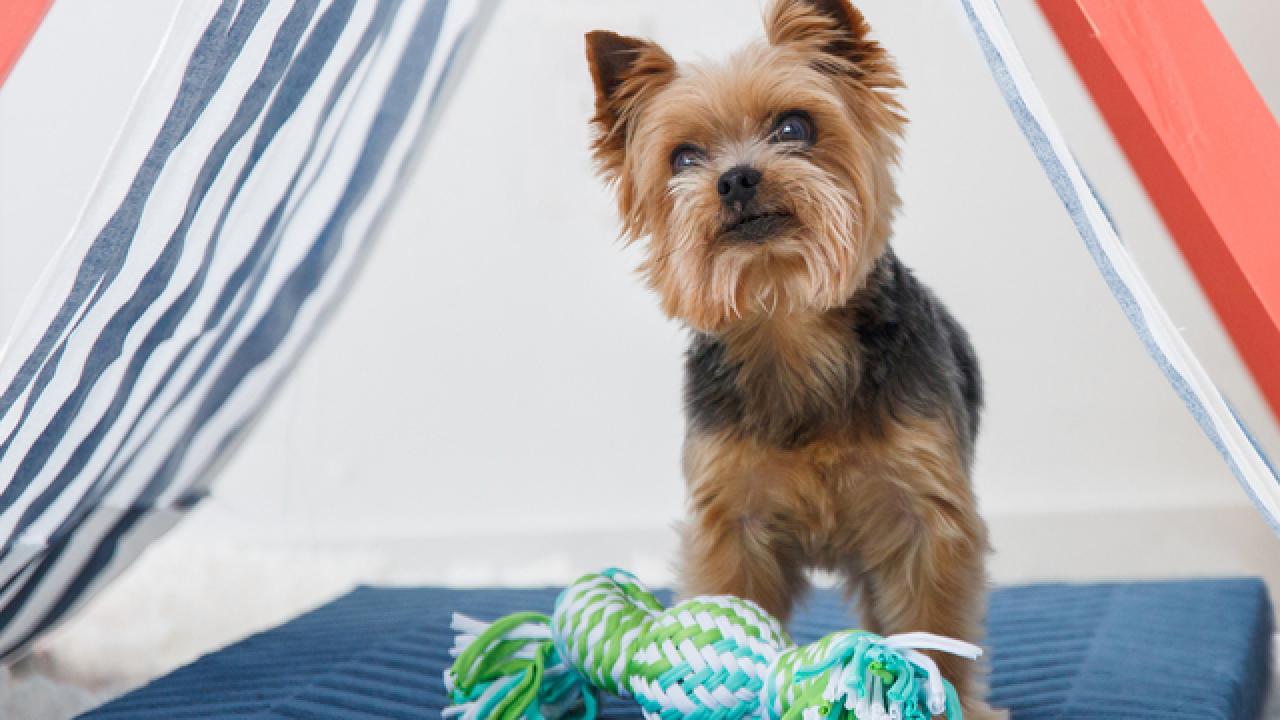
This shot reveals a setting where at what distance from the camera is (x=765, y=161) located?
5.21ft

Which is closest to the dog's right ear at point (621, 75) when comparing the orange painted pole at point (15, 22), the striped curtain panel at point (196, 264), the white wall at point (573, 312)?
the striped curtain panel at point (196, 264)

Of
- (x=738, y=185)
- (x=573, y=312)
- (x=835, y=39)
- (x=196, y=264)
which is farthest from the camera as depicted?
(x=573, y=312)

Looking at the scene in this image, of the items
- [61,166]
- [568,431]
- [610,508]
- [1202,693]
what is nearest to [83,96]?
[61,166]

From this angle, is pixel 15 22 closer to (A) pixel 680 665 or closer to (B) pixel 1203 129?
(A) pixel 680 665

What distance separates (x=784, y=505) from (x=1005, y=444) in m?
2.22

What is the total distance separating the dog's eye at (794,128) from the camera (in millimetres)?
1629

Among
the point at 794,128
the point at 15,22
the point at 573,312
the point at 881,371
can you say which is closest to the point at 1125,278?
the point at 881,371

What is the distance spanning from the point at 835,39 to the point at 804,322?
0.37m

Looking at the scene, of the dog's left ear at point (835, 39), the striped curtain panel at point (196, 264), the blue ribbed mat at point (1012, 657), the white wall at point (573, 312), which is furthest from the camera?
the white wall at point (573, 312)

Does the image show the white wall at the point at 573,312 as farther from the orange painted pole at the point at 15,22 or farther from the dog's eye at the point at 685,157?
the orange painted pole at the point at 15,22

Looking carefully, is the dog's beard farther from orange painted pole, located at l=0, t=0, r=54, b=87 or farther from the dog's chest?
orange painted pole, located at l=0, t=0, r=54, b=87

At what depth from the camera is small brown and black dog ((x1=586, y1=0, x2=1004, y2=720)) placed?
1604 millimetres

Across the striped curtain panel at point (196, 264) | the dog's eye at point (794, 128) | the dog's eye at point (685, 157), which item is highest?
the dog's eye at point (794, 128)

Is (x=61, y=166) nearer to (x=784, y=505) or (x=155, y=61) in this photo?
(x=155, y=61)
